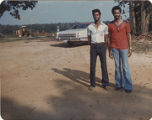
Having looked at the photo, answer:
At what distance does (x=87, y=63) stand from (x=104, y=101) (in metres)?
3.65

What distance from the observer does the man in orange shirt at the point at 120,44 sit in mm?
4566

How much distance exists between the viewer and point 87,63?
784 cm

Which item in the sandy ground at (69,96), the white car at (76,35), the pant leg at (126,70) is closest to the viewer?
the sandy ground at (69,96)

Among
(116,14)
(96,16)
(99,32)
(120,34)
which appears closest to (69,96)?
(99,32)

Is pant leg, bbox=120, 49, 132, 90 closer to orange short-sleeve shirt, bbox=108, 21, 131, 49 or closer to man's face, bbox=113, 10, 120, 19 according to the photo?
orange short-sleeve shirt, bbox=108, 21, 131, 49

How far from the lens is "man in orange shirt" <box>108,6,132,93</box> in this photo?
4.57 metres

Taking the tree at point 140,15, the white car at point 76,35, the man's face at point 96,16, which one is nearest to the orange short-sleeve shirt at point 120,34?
the man's face at point 96,16

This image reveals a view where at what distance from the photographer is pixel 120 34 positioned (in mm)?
4598

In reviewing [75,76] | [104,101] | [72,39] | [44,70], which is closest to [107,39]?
[104,101]

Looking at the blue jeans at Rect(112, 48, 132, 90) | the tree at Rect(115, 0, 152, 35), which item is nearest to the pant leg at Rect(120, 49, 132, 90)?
the blue jeans at Rect(112, 48, 132, 90)

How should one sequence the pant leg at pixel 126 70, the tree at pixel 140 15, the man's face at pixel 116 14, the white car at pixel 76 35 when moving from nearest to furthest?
the man's face at pixel 116 14 → the pant leg at pixel 126 70 → the white car at pixel 76 35 → the tree at pixel 140 15

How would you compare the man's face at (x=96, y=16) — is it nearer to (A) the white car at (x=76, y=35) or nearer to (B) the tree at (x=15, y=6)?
(A) the white car at (x=76, y=35)

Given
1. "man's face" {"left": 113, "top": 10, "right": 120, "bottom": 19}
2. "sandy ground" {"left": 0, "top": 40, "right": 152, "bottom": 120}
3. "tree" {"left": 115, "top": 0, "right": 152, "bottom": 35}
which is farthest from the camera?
"tree" {"left": 115, "top": 0, "right": 152, "bottom": 35}

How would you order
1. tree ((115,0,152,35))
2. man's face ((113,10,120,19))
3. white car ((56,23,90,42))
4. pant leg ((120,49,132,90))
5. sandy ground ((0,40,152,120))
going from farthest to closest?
tree ((115,0,152,35))
white car ((56,23,90,42))
pant leg ((120,49,132,90))
man's face ((113,10,120,19))
sandy ground ((0,40,152,120))
